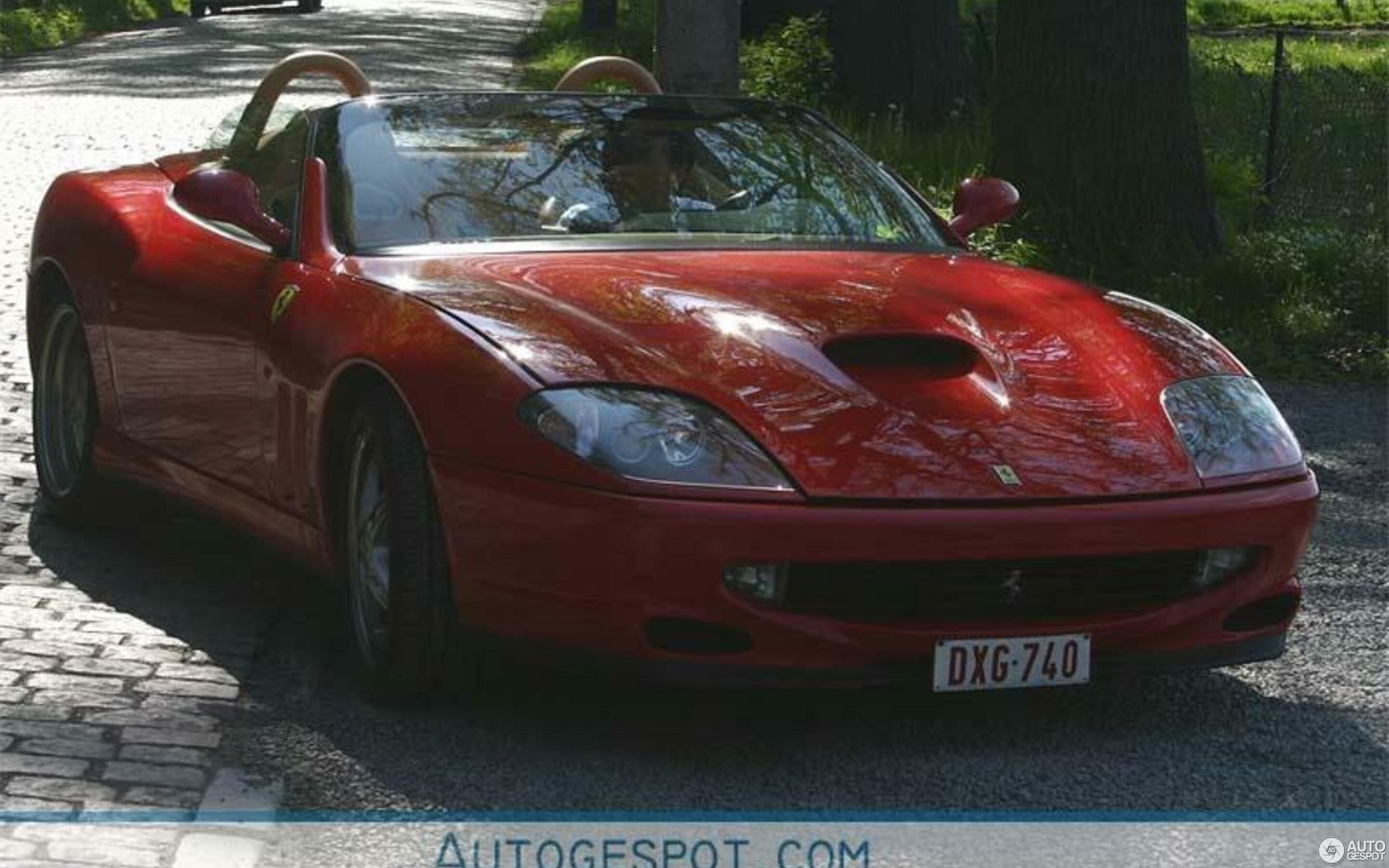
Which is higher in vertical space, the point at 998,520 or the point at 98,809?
the point at 998,520

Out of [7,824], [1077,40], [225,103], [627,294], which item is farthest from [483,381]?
[225,103]

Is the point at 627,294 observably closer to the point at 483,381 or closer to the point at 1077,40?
the point at 483,381

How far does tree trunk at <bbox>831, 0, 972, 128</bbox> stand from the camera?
1978cm

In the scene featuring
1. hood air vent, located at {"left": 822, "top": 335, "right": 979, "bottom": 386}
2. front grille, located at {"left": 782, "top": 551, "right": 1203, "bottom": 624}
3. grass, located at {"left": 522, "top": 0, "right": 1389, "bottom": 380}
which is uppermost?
hood air vent, located at {"left": 822, "top": 335, "right": 979, "bottom": 386}

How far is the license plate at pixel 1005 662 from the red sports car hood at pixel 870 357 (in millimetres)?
295

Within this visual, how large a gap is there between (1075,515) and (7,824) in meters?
2.13

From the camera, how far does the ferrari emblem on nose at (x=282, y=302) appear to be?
632cm

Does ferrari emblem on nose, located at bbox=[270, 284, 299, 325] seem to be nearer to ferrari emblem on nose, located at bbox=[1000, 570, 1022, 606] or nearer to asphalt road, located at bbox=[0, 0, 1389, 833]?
asphalt road, located at bbox=[0, 0, 1389, 833]

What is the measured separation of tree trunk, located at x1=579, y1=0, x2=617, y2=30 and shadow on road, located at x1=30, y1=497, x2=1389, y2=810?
32834 millimetres

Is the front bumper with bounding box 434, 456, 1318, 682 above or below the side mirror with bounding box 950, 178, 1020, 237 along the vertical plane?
below

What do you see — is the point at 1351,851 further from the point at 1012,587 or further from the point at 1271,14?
the point at 1271,14

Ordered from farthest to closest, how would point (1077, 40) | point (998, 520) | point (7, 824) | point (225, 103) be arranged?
1. point (225, 103)
2. point (1077, 40)
3. point (998, 520)
4. point (7, 824)

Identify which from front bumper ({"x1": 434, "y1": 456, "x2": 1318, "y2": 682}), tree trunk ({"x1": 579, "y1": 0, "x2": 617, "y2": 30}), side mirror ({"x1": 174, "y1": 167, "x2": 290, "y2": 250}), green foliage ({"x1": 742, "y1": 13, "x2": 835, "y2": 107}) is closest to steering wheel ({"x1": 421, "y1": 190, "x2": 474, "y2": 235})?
side mirror ({"x1": 174, "y1": 167, "x2": 290, "y2": 250})

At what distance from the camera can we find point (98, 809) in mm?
4934
